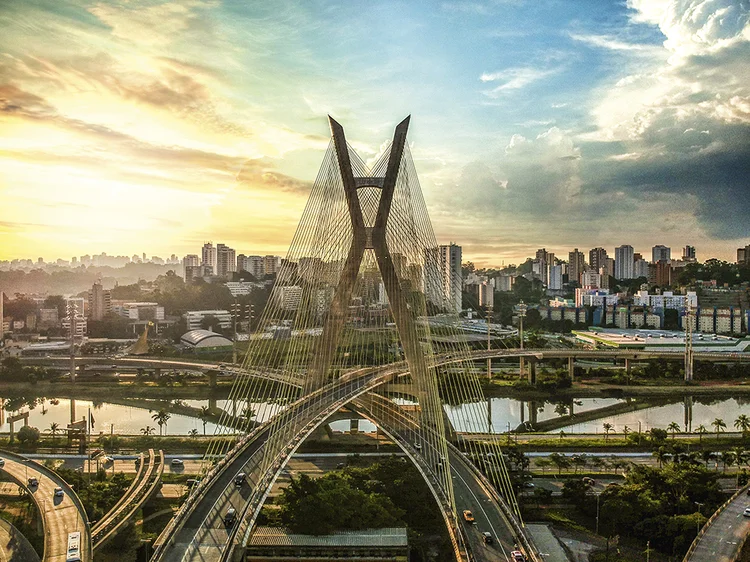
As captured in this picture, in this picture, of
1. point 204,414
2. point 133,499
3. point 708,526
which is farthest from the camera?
point 204,414

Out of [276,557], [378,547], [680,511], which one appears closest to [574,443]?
[680,511]

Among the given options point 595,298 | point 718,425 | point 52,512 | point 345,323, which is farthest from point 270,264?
point 52,512

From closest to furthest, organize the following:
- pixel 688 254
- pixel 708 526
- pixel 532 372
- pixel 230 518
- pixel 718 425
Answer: pixel 230 518 → pixel 708 526 → pixel 718 425 → pixel 532 372 → pixel 688 254

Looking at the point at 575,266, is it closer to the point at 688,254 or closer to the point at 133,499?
the point at 688,254

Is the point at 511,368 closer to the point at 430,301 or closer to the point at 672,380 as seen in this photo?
the point at 672,380

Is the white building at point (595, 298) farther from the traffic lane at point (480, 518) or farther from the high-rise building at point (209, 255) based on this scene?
the traffic lane at point (480, 518)

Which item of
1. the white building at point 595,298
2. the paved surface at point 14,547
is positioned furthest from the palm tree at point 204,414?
the white building at point 595,298
